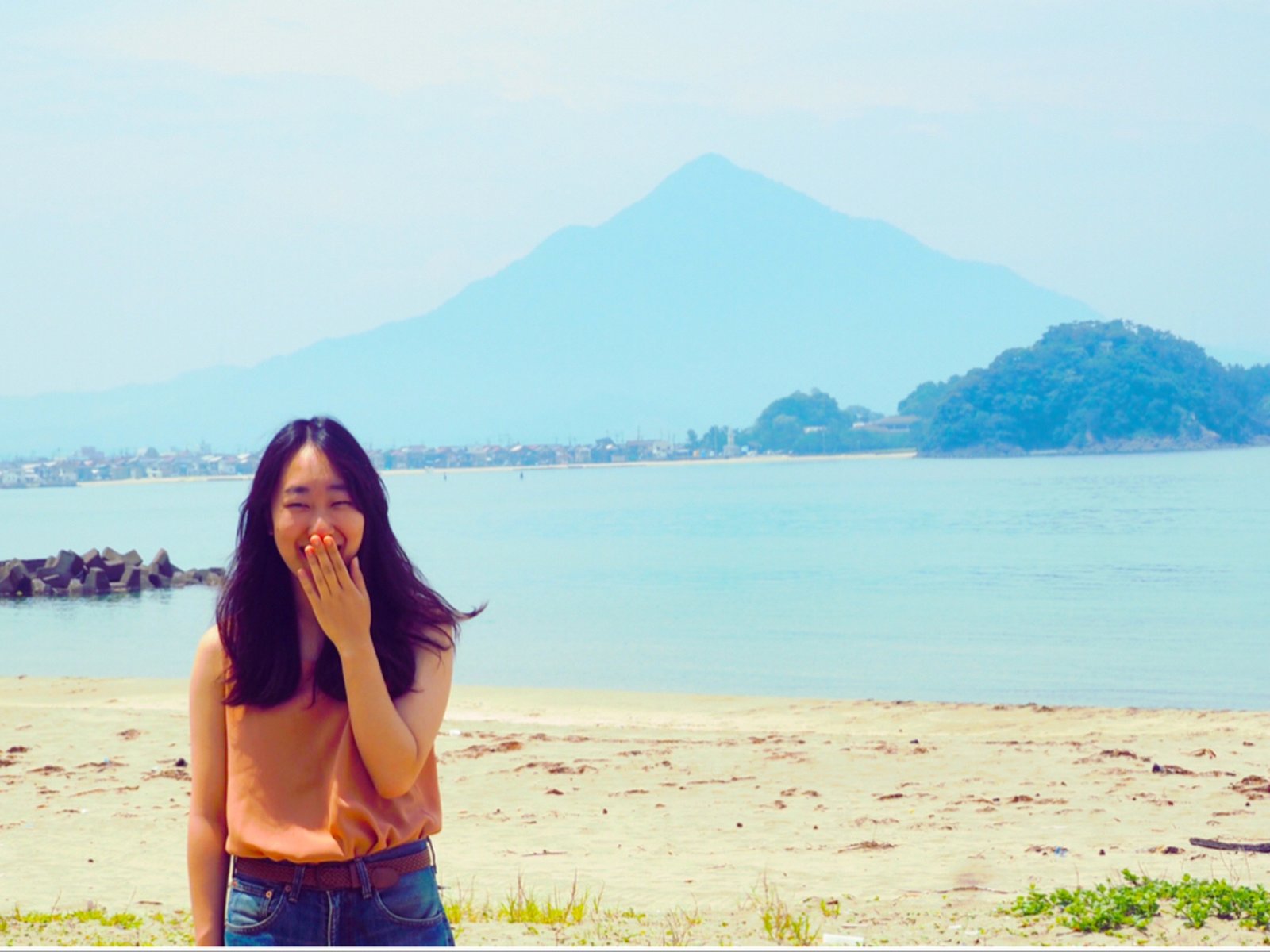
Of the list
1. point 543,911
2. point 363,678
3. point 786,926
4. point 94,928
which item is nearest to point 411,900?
point 363,678

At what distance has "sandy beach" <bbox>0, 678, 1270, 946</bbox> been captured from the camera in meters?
7.37

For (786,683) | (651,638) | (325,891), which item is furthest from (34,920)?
(651,638)

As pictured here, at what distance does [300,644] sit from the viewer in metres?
3.14

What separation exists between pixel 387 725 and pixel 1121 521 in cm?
7936

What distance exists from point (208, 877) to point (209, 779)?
0.21 meters

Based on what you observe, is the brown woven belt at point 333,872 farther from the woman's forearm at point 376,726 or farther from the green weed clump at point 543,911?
the green weed clump at point 543,911

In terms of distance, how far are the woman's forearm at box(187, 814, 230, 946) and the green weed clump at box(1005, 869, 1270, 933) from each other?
4585 mm

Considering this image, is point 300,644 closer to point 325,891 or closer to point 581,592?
point 325,891

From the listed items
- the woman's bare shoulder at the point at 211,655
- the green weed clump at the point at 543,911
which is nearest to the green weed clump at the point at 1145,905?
the green weed clump at the point at 543,911

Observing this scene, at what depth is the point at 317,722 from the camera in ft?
10.2

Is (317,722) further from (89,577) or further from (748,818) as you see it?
(89,577)

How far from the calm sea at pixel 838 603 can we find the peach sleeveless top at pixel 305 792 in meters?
20.2

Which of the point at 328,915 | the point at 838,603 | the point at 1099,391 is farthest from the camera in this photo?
the point at 1099,391

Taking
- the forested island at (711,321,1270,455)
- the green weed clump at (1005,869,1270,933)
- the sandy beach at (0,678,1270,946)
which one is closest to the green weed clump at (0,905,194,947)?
the sandy beach at (0,678,1270,946)
